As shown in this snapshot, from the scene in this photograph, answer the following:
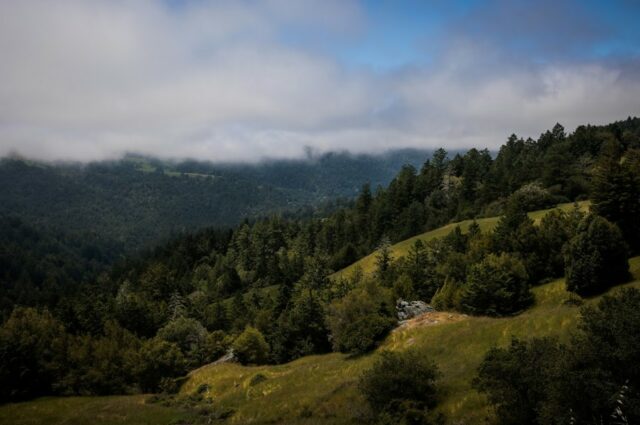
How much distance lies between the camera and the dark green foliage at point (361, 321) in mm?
54656

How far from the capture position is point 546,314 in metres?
40.6

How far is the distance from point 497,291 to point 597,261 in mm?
11638

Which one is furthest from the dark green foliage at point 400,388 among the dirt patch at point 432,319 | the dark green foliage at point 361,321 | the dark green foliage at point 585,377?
the dirt patch at point 432,319

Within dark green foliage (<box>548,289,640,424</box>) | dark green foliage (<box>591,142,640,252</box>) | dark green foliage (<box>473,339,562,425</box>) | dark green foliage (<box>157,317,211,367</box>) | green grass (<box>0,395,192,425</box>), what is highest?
dark green foliage (<box>591,142,640,252</box>)

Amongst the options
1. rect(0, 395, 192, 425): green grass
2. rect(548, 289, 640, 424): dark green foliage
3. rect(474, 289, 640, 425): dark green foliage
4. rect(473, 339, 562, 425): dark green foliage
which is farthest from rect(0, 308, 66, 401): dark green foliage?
rect(548, 289, 640, 424): dark green foliage

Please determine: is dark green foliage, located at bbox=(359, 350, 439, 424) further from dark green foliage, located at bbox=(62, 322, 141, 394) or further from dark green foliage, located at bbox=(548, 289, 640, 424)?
dark green foliage, located at bbox=(62, 322, 141, 394)

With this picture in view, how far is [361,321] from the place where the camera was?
56500mm

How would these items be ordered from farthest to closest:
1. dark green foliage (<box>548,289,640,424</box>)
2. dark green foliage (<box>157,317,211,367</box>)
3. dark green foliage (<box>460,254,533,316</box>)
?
dark green foliage (<box>157,317,211,367</box>)
dark green foliage (<box>460,254,533,316</box>)
dark green foliage (<box>548,289,640,424</box>)

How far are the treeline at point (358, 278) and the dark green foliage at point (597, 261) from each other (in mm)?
135

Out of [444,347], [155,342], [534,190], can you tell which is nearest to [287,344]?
[155,342]

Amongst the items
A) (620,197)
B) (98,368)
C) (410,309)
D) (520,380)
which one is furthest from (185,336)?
(620,197)

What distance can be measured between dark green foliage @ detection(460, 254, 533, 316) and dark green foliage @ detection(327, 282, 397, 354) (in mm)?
10193

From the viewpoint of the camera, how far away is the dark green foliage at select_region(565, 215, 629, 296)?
4769 cm

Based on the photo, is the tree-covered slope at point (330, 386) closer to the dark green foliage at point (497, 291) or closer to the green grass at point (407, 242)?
the dark green foliage at point (497, 291)
